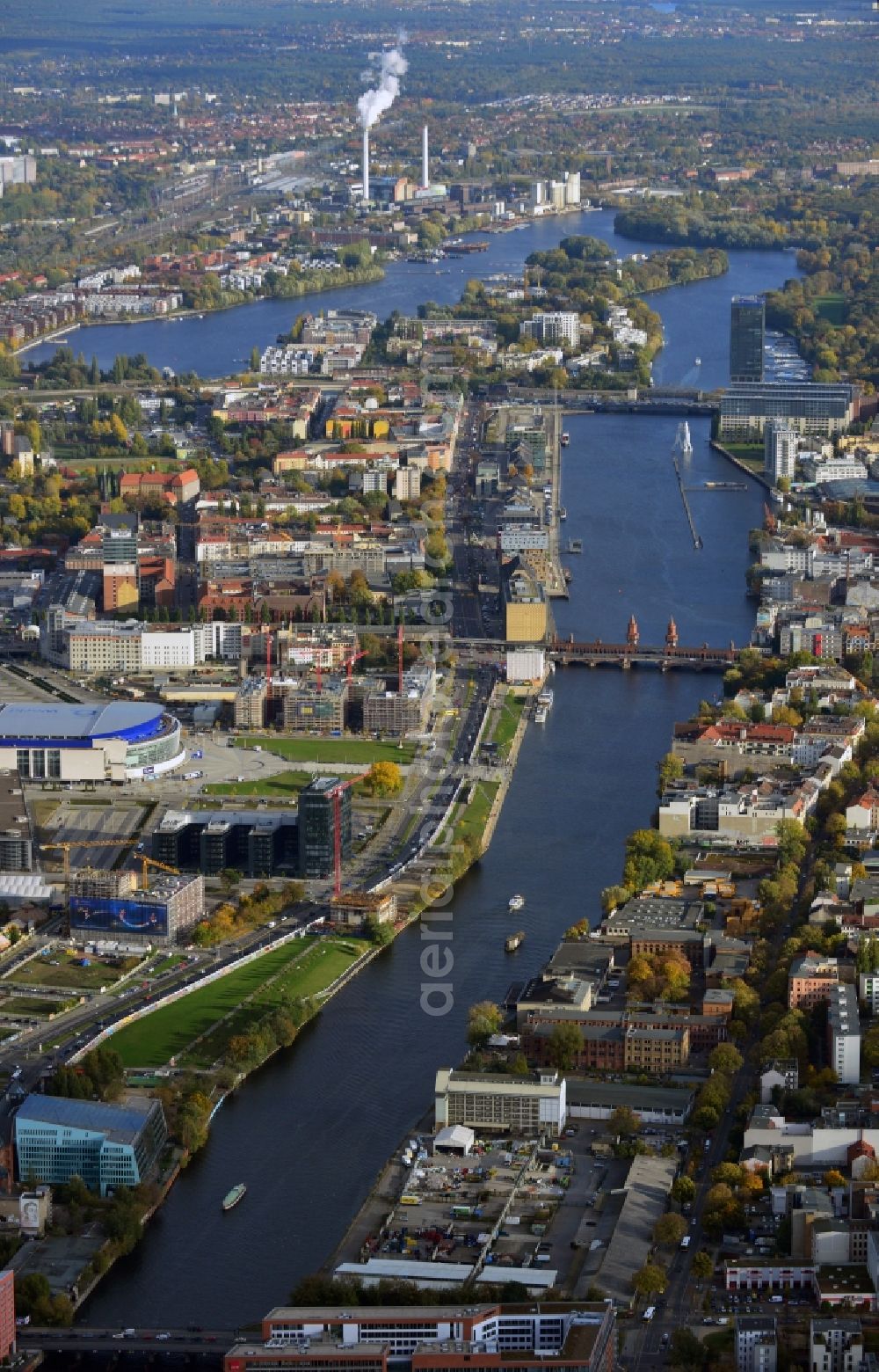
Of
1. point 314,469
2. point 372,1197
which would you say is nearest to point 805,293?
point 314,469

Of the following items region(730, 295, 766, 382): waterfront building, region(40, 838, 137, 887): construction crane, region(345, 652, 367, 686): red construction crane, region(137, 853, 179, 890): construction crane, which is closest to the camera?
region(137, 853, 179, 890): construction crane

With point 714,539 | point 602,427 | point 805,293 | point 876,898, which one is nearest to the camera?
point 876,898

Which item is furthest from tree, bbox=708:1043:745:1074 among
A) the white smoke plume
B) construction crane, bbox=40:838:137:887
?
the white smoke plume

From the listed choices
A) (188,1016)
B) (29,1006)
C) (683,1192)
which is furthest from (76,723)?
(683,1192)

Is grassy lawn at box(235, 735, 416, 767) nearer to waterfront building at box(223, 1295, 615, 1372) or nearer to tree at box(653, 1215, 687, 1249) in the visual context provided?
tree at box(653, 1215, 687, 1249)

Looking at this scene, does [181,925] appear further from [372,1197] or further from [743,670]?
[743,670]

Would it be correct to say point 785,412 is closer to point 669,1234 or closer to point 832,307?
point 832,307
